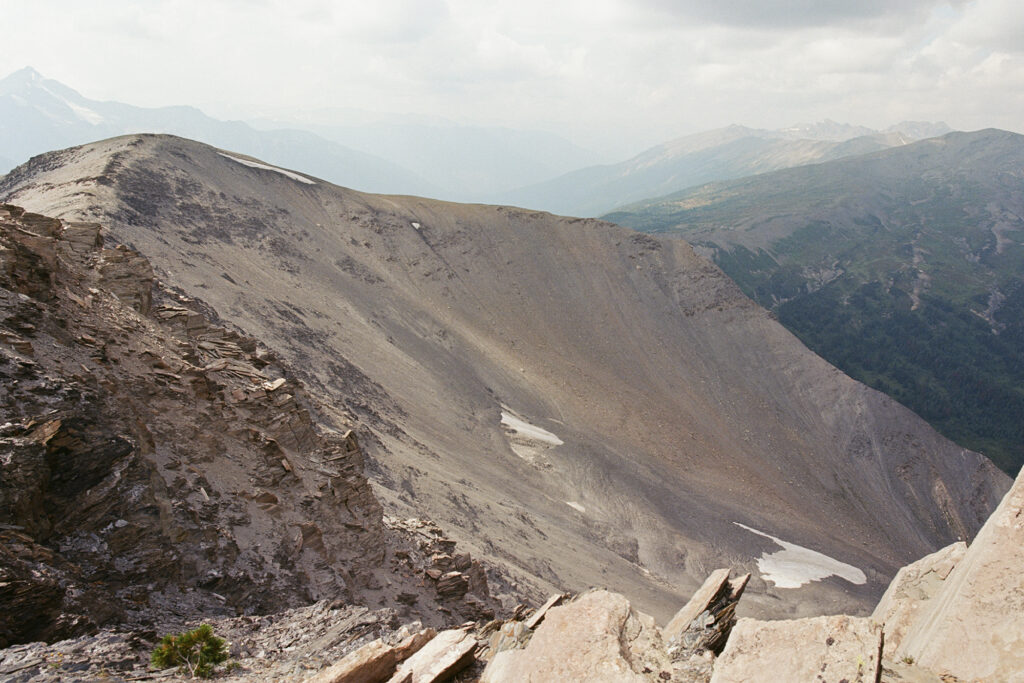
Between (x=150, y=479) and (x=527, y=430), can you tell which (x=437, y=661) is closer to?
(x=150, y=479)

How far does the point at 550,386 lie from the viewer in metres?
61.2

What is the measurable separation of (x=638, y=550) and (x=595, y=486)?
681cm

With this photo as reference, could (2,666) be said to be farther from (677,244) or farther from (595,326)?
(677,244)

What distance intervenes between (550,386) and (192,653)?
52.1 meters

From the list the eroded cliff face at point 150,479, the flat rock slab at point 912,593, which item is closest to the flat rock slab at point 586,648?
the flat rock slab at point 912,593

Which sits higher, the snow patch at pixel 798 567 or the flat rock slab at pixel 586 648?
the flat rock slab at pixel 586 648

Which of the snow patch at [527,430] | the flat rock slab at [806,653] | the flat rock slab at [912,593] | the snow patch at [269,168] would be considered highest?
the snow patch at [269,168]

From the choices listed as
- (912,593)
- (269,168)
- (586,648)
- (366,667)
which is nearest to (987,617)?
(912,593)

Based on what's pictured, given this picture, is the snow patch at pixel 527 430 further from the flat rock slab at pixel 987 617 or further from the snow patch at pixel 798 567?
the flat rock slab at pixel 987 617

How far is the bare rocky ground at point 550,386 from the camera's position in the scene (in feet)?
125

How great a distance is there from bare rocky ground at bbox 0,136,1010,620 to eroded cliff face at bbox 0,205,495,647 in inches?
31.2

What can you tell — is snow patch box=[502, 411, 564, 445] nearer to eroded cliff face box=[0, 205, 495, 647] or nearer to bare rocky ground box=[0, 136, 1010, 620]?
bare rocky ground box=[0, 136, 1010, 620]

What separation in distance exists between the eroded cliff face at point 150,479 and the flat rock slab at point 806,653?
10619 millimetres

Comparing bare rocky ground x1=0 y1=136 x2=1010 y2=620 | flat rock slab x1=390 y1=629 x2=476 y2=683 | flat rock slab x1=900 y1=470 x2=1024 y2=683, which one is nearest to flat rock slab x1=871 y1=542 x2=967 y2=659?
flat rock slab x1=900 y1=470 x2=1024 y2=683
